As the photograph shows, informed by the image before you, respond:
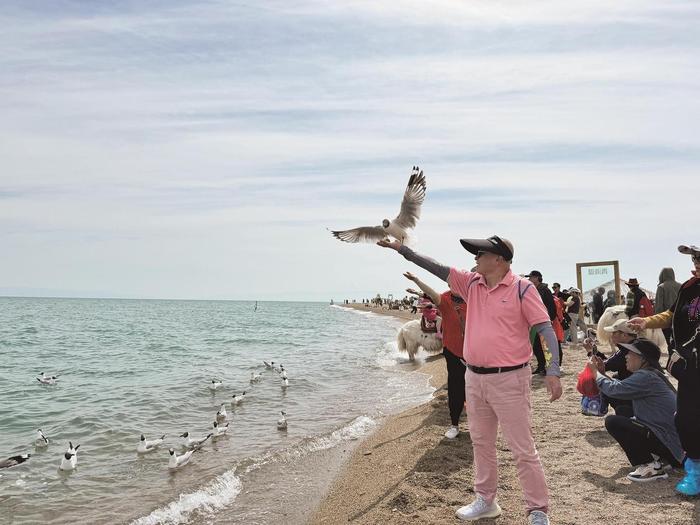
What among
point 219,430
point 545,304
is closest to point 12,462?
point 219,430

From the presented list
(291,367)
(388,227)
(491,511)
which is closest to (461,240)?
(491,511)

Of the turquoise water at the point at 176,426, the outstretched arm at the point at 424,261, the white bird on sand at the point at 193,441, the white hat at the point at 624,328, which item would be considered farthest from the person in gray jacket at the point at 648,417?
the white bird on sand at the point at 193,441

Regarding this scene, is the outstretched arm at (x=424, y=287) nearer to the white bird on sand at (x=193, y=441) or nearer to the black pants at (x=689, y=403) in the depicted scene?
the black pants at (x=689, y=403)

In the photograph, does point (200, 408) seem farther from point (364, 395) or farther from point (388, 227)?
point (388, 227)

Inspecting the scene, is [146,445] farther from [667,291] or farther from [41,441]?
[667,291]

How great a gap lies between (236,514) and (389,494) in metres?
1.88

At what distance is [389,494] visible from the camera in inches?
219

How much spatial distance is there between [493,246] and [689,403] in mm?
2294

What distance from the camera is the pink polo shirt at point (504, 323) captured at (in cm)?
409

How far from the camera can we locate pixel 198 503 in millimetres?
6691

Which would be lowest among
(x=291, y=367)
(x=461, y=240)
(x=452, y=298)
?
(x=291, y=367)

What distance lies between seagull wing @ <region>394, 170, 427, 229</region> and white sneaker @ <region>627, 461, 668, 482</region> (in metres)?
3.92

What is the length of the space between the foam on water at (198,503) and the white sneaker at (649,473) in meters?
4.46

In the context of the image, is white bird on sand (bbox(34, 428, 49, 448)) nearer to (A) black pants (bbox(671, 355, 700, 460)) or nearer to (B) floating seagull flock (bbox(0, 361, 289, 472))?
(B) floating seagull flock (bbox(0, 361, 289, 472))
